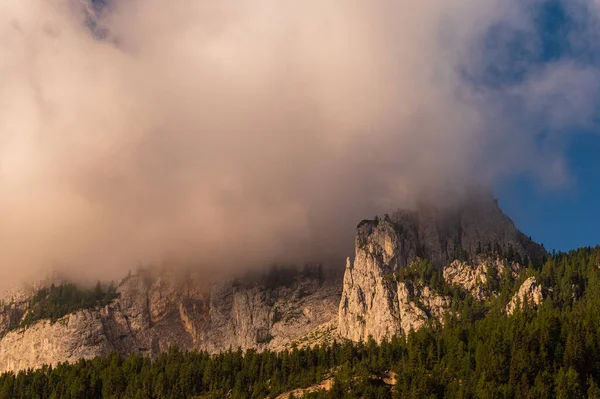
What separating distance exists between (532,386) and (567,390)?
9.68 meters

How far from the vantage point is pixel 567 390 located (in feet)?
609

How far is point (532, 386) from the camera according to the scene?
192 metres

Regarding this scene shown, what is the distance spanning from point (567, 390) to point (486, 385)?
20983 millimetres

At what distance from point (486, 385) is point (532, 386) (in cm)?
1200

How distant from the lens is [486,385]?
196 metres
